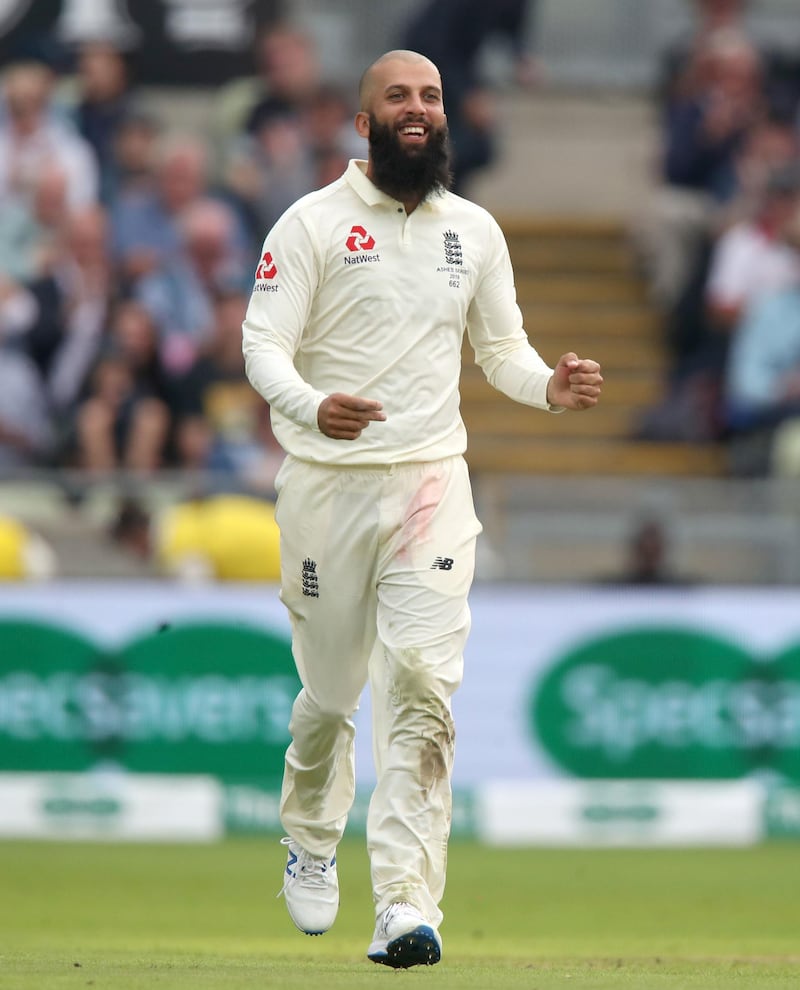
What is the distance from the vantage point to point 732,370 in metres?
15.0

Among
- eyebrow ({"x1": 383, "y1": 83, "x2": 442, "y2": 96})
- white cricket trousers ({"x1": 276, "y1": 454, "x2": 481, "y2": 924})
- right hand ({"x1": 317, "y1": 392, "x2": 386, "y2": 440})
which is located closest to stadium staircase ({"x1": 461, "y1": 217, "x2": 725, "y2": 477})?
white cricket trousers ({"x1": 276, "y1": 454, "x2": 481, "y2": 924})

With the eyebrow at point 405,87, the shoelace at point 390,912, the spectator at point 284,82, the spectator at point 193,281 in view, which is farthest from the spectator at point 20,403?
the shoelace at point 390,912

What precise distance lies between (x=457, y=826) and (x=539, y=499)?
6.62 ft

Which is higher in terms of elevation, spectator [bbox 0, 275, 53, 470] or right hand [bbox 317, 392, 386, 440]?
right hand [bbox 317, 392, 386, 440]

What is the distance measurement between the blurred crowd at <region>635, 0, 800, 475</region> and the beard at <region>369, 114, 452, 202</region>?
787cm

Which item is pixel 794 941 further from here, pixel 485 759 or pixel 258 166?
pixel 258 166

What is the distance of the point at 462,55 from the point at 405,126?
10.6 m

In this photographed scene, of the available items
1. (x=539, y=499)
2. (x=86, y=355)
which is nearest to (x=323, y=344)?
(x=539, y=499)

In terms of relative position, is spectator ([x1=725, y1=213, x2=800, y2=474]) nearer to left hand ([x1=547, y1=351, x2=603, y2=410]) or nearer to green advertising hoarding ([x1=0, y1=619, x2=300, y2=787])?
green advertising hoarding ([x1=0, y1=619, x2=300, y2=787])

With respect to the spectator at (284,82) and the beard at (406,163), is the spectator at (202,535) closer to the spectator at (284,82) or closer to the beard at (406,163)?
the spectator at (284,82)

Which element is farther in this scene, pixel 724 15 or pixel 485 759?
pixel 724 15

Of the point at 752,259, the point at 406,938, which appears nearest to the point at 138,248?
the point at 752,259

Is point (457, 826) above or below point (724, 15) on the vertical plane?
below

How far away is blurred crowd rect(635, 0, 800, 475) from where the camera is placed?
14875 mm
